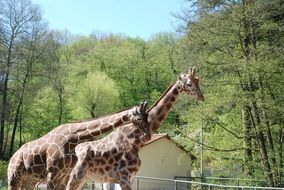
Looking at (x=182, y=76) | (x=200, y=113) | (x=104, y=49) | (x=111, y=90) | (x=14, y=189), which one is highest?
(x=104, y=49)

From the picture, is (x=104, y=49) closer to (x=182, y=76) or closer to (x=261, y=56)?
(x=261, y=56)

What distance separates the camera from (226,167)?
21.5 metres

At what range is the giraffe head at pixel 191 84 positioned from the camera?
7.33 metres

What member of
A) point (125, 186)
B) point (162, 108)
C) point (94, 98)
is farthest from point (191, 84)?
point (94, 98)

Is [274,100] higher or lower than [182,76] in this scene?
higher

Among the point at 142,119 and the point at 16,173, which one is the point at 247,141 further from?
the point at 142,119

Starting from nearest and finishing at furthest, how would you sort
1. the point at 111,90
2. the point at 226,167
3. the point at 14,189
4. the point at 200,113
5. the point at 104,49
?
the point at 14,189
the point at 200,113
the point at 226,167
the point at 111,90
the point at 104,49

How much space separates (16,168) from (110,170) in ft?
5.87

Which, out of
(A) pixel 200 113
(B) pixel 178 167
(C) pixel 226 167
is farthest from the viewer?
(B) pixel 178 167

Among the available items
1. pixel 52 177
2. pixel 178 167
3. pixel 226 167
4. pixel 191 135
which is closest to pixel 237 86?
pixel 226 167

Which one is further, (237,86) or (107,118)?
(237,86)

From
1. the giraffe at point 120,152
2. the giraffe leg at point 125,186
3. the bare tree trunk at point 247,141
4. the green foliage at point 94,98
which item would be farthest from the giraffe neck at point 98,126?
the green foliage at point 94,98

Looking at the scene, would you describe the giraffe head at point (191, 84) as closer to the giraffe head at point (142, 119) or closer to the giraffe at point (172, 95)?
the giraffe at point (172, 95)

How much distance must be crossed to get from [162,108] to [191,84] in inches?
23.8
